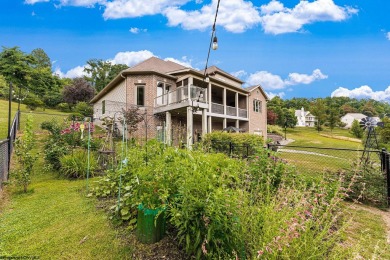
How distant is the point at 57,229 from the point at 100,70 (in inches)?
1493

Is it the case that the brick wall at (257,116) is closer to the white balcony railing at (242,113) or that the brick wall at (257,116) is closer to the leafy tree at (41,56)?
the white balcony railing at (242,113)

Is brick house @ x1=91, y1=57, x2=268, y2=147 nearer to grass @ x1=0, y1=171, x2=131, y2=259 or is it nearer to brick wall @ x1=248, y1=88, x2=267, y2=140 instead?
brick wall @ x1=248, y1=88, x2=267, y2=140

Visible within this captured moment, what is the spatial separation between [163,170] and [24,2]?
58.3ft

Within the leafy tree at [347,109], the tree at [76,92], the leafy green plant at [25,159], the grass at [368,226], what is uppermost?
the leafy tree at [347,109]

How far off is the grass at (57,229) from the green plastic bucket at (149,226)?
243mm

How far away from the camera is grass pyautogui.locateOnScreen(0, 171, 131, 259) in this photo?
275 centimetres

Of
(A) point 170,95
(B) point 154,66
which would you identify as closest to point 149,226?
(A) point 170,95

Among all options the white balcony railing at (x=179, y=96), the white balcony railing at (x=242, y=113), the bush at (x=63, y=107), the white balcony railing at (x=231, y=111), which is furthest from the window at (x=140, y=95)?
the bush at (x=63, y=107)

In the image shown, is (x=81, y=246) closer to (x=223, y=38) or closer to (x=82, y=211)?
(x=82, y=211)

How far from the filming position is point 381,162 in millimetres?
5160

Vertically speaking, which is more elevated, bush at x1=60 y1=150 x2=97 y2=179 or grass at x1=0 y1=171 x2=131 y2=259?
bush at x1=60 y1=150 x2=97 y2=179

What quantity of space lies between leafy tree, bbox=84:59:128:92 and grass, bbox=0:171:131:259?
3470cm

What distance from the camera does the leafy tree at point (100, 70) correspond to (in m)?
36.3

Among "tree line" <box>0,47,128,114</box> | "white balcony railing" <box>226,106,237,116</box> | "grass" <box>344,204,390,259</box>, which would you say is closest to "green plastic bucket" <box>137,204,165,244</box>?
"grass" <box>344,204,390,259</box>
